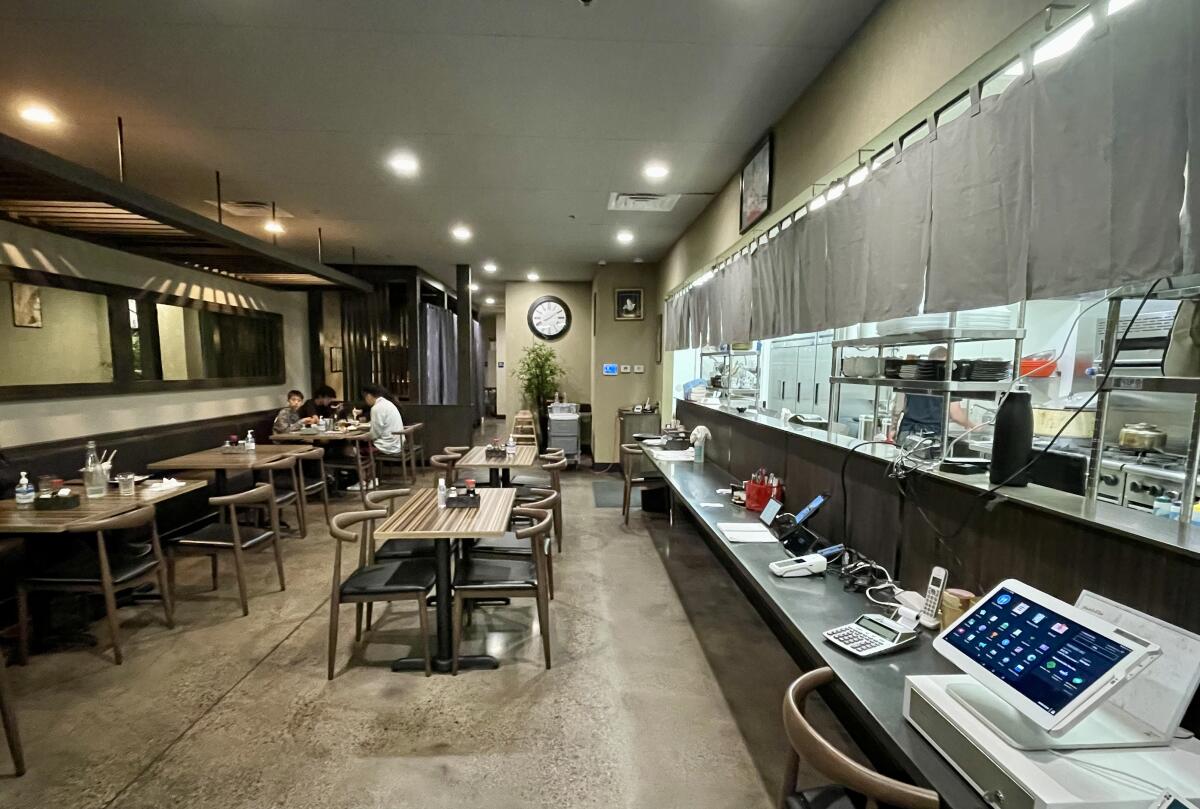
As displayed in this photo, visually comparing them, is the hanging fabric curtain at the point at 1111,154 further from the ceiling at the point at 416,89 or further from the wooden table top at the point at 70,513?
the wooden table top at the point at 70,513

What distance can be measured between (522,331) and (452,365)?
1827mm

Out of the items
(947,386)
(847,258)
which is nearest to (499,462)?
(847,258)

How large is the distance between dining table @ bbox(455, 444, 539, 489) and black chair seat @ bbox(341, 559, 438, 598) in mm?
1394

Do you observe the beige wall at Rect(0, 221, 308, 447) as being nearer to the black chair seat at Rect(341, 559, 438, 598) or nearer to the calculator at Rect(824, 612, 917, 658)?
the black chair seat at Rect(341, 559, 438, 598)

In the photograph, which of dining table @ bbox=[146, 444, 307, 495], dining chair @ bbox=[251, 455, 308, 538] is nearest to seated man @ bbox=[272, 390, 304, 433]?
dining chair @ bbox=[251, 455, 308, 538]

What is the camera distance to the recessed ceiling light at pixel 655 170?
3766mm

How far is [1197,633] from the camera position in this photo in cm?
104

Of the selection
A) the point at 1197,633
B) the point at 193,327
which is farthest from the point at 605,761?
the point at 193,327

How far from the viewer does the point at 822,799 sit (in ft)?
4.28

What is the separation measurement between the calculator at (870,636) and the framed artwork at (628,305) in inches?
245

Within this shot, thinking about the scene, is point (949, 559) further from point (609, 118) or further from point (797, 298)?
point (609, 118)

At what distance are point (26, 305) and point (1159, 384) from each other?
6.24m

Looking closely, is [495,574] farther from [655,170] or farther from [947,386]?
[655,170]

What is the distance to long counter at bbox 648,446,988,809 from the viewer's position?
3.63 ft
